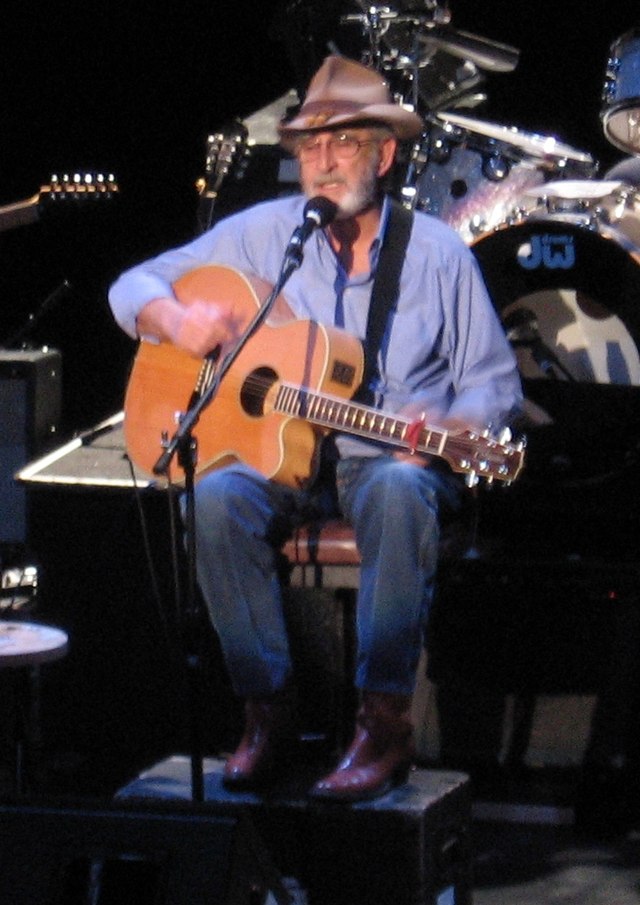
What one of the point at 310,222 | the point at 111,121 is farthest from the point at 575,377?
the point at 111,121

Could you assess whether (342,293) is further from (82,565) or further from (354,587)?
(82,565)

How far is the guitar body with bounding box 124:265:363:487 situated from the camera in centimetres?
399

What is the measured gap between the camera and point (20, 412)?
562 centimetres

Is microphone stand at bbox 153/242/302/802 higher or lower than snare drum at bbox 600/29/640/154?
lower

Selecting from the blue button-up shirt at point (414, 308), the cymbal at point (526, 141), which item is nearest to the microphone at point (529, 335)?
the cymbal at point (526, 141)

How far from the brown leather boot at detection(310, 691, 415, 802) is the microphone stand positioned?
27 cm

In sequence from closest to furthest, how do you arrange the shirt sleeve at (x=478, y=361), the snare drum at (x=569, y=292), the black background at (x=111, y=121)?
the shirt sleeve at (x=478, y=361)
the snare drum at (x=569, y=292)
the black background at (x=111, y=121)

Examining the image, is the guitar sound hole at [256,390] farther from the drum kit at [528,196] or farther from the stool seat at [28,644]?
the drum kit at [528,196]

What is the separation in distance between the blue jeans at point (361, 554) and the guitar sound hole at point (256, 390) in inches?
5.6

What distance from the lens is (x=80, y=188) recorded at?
5605 mm

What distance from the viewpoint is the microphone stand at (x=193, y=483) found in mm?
3643

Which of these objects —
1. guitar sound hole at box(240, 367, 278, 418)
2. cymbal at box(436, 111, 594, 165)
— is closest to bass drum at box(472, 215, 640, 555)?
cymbal at box(436, 111, 594, 165)

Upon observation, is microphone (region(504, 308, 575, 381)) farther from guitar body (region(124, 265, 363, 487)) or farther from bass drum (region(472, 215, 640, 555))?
guitar body (region(124, 265, 363, 487))

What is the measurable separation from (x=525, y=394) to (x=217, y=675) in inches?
49.5
